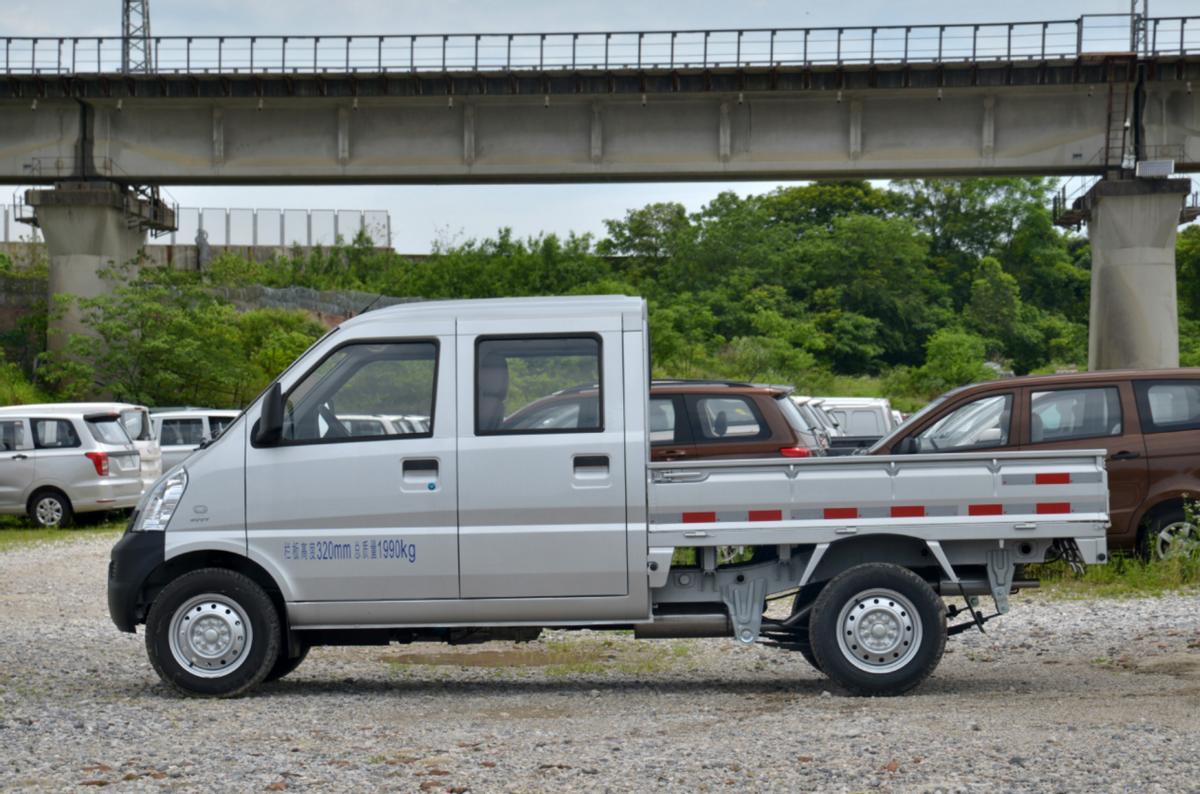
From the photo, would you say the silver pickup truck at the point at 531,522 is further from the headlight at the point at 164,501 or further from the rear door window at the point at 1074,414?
the rear door window at the point at 1074,414

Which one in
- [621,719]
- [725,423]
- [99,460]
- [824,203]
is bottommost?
[621,719]

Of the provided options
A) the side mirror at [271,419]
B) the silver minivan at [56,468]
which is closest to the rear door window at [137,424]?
the silver minivan at [56,468]

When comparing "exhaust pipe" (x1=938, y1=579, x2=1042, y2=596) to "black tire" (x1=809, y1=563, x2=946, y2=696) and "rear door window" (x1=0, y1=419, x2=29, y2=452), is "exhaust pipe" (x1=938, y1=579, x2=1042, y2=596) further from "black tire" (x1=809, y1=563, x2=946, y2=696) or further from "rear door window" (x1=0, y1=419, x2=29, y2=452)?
"rear door window" (x1=0, y1=419, x2=29, y2=452)

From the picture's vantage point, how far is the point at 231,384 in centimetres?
3125

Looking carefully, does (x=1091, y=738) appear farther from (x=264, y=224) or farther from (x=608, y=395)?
(x=264, y=224)

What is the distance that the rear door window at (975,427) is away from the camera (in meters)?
10.8

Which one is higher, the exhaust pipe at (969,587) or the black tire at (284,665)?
the exhaust pipe at (969,587)

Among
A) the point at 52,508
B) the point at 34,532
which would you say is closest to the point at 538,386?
the point at 34,532

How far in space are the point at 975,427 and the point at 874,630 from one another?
4467 millimetres

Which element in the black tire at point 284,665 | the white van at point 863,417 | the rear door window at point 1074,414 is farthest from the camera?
the white van at point 863,417

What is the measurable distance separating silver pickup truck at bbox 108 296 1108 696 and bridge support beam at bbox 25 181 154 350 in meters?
26.6

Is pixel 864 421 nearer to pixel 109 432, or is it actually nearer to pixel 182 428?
pixel 182 428

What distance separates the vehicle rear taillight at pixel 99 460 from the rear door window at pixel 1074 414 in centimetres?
1342

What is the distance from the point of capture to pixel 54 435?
18.2m
